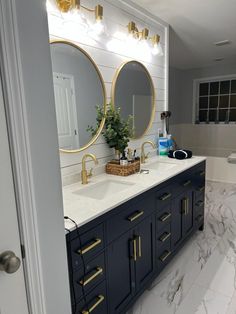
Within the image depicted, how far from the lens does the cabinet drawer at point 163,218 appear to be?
5.81ft

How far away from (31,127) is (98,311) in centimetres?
110

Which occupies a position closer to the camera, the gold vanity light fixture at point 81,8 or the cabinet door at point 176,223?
the gold vanity light fixture at point 81,8

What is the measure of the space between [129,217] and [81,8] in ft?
5.07

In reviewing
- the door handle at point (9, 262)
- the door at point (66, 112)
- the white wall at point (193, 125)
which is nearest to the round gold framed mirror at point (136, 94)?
the door at point (66, 112)

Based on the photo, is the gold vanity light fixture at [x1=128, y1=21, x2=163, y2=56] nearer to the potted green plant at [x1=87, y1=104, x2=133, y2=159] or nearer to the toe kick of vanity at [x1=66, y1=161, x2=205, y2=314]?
the potted green plant at [x1=87, y1=104, x2=133, y2=159]

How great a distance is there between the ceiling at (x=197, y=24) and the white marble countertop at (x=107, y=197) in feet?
5.05

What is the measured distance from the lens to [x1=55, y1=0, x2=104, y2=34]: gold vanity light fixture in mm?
1504

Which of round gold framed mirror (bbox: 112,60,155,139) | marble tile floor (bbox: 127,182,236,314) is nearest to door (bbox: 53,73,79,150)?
round gold framed mirror (bbox: 112,60,155,139)

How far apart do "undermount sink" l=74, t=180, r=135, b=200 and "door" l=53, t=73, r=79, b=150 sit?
13.5 inches

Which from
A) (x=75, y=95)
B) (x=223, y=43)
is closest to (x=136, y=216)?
(x=75, y=95)

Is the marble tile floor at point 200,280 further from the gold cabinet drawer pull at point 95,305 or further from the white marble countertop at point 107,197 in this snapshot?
the white marble countertop at point 107,197

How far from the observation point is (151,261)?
1721 mm

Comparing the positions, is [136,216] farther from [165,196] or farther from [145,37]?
[145,37]

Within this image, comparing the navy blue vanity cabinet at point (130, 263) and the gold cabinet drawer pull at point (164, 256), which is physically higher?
the navy blue vanity cabinet at point (130, 263)
